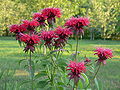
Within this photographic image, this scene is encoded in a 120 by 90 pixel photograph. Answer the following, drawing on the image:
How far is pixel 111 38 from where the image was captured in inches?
1163

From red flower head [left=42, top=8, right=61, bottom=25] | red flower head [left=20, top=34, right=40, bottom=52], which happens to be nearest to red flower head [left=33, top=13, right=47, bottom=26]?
red flower head [left=42, top=8, right=61, bottom=25]

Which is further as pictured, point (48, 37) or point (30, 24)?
point (30, 24)

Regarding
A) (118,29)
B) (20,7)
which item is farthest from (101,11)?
(20,7)

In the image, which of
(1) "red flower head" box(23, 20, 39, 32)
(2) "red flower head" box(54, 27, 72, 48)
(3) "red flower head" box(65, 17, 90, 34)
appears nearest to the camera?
(3) "red flower head" box(65, 17, 90, 34)

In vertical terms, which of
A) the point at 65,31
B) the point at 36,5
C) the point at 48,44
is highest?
the point at 36,5

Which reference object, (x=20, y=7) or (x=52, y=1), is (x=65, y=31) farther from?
(x=20, y=7)

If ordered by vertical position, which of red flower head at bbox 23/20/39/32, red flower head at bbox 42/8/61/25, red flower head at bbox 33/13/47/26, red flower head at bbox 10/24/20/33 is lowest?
red flower head at bbox 10/24/20/33

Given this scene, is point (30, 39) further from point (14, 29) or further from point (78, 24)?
point (78, 24)

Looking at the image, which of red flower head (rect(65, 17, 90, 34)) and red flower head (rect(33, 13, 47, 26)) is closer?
red flower head (rect(65, 17, 90, 34))

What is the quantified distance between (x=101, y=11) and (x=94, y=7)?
4.38 ft

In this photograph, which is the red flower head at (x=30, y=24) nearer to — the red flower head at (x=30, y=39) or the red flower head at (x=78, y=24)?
the red flower head at (x=30, y=39)

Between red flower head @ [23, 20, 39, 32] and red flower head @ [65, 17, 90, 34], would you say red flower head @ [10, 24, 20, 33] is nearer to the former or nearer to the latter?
red flower head @ [23, 20, 39, 32]

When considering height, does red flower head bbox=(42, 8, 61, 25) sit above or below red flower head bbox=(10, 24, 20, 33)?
above

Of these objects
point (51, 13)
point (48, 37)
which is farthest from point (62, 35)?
point (51, 13)
